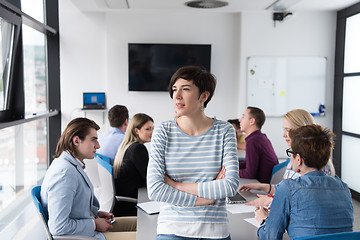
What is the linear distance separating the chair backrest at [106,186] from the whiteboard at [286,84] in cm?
331

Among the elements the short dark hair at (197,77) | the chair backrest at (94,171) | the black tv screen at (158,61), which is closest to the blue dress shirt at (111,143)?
the chair backrest at (94,171)

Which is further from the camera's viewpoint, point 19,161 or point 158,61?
point 158,61

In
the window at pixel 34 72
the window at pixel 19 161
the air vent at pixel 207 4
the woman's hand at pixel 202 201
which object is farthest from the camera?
the air vent at pixel 207 4

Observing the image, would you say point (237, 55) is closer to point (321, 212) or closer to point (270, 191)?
point (270, 191)

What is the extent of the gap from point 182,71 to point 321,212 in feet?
3.00

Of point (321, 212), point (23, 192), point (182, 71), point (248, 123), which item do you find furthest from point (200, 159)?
point (23, 192)

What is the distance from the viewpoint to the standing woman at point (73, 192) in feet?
6.51

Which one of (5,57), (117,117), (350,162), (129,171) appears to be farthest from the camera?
(350,162)

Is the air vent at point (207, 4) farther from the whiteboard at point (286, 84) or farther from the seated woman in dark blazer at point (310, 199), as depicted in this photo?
the seated woman in dark blazer at point (310, 199)

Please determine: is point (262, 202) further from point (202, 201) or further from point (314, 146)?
point (202, 201)

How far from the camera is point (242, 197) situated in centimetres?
254

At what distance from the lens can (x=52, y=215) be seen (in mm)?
1981

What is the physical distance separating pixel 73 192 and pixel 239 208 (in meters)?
1.06

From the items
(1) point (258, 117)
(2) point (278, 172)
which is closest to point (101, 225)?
(2) point (278, 172)
